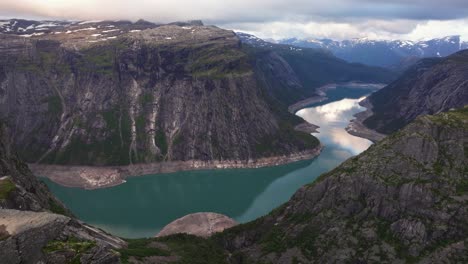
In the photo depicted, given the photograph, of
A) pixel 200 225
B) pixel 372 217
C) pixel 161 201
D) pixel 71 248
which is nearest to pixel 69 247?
pixel 71 248

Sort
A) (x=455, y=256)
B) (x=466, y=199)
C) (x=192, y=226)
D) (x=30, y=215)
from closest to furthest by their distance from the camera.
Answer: (x=30, y=215), (x=455, y=256), (x=466, y=199), (x=192, y=226)

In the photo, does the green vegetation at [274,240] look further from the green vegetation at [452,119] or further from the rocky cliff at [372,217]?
the green vegetation at [452,119]

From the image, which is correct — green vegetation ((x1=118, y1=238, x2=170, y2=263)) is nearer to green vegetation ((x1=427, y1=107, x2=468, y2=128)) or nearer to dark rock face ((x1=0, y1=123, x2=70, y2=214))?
dark rock face ((x1=0, y1=123, x2=70, y2=214))

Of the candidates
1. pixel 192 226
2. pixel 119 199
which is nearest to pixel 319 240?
pixel 192 226

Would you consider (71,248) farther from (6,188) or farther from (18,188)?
(18,188)

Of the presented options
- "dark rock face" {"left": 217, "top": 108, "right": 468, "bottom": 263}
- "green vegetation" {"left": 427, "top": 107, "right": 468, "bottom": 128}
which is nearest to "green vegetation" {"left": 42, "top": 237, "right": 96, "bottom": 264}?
"dark rock face" {"left": 217, "top": 108, "right": 468, "bottom": 263}

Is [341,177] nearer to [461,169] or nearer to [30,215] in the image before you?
[461,169]
